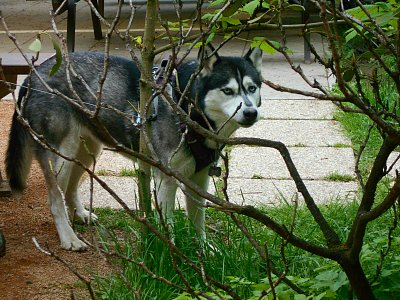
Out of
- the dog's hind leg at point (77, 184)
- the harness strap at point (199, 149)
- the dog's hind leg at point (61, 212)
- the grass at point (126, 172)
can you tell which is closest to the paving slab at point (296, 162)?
the grass at point (126, 172)

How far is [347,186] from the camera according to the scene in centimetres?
619

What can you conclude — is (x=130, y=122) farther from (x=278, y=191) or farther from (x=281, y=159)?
(x=281, y=159)

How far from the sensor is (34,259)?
493 cm

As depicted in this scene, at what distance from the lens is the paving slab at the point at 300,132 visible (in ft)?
23.7

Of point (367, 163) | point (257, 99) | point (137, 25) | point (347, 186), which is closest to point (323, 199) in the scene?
point (347, 186)

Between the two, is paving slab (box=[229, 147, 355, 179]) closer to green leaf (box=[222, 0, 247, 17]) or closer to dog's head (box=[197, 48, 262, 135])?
dog's head (box=[197, 48, 262, 135])

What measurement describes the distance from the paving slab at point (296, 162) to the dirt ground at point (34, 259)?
155 cm

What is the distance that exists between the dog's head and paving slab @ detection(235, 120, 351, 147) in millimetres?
2151

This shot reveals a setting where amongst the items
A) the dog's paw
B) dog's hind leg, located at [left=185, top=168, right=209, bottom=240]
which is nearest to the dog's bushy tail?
the dog's paw

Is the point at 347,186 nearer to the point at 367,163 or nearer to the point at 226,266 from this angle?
the point at 367,163

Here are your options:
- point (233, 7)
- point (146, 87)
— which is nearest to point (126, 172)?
point (146, 87)

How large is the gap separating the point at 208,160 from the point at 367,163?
2020 millimetres

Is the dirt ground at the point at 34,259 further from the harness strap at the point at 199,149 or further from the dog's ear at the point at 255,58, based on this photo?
the dog's ear at the point at 255,58

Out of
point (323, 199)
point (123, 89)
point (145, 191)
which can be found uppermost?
point (123, 89)
